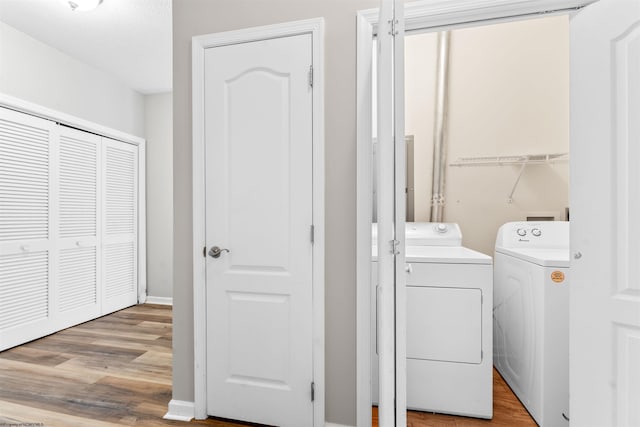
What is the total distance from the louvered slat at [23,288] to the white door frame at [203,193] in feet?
6.89

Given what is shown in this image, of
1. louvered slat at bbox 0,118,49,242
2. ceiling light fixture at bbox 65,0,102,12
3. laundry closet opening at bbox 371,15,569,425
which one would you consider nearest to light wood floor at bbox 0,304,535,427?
laundry closet opening at bbox 371,15,569,425

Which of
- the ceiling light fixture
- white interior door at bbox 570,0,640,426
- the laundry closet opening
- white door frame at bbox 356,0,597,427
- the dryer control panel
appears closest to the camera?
white interior door at bbox 570,0,640,426

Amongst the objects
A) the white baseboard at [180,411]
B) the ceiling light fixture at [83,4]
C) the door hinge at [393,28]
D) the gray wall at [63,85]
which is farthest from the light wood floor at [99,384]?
the ceiling light fixture at [83,4]

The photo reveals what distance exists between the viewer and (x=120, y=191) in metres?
3.95

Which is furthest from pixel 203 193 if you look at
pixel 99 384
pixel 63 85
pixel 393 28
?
pixel 63 85

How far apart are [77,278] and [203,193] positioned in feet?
8.36

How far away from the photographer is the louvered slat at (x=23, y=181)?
9.02 ft

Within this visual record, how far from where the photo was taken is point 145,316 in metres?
3.71

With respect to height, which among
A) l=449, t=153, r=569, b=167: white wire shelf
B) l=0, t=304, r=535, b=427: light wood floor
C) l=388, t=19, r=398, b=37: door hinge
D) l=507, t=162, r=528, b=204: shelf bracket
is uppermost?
l=388, t=19, r=398, b=37: door hinge

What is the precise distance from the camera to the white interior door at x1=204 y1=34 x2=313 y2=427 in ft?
5.50

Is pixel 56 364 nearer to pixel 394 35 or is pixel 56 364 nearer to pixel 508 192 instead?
pixel 394 35

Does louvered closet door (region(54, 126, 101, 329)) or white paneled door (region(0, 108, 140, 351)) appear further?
louvered closet door (region(54, 126, 101, 329))

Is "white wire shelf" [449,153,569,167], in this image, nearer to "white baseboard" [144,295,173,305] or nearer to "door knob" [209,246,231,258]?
"door knob" [209,246,231,258]

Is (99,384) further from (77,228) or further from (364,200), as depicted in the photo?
(364,200)
